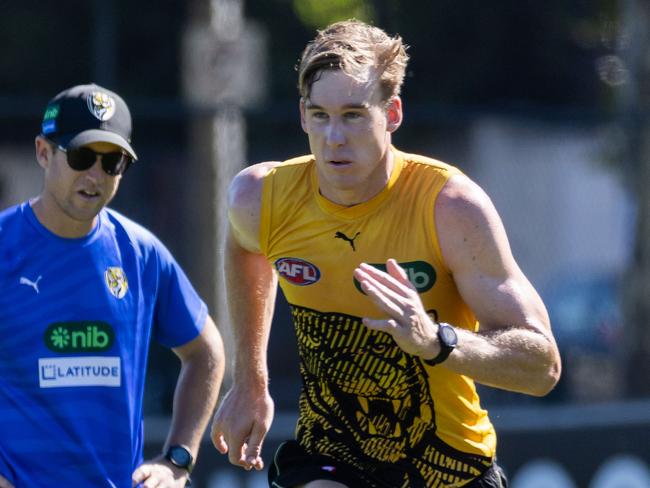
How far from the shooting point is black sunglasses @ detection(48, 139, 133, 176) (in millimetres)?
4402

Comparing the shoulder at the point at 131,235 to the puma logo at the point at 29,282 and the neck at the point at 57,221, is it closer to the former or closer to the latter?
the neck at the point at 57,221

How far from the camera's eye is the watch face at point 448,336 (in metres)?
3.74

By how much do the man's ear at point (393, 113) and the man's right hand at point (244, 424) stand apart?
108 cm

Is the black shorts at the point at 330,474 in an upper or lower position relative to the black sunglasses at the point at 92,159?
lower

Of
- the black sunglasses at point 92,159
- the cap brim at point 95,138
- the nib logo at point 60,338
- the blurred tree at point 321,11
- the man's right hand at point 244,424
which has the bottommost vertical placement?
the man's right hand at point 244,424

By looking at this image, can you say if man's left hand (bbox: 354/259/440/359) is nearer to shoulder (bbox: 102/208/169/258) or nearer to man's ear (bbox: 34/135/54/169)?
shoulder (bbox: 102/208/169/258)

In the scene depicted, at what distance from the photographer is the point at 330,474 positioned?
4.37 meters

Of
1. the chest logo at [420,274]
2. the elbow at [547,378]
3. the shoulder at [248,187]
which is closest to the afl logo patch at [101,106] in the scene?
the shoulder at [248,187]

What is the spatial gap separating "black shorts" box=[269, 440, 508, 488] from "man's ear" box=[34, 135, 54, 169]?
1.33 m

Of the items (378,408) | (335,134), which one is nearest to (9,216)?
(335,134)

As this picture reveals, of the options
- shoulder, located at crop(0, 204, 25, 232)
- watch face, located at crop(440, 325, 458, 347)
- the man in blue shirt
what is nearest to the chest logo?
watch face, located at crop(440, 325, 458, 347)

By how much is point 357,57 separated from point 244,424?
4.41 ft

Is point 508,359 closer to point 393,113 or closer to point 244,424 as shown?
point 393,113

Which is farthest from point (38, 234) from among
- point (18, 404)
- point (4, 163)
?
point (4, 163)
